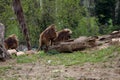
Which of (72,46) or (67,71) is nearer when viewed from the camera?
(67,71)

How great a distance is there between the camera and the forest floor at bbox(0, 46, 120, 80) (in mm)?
7691

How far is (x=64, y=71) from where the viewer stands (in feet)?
27.2

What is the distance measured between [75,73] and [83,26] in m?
19.9

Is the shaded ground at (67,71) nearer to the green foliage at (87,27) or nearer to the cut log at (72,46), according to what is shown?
the cut log at (72,46)

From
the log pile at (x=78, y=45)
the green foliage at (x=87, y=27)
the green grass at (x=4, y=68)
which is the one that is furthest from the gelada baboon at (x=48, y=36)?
the green foliage at (x=87, y=27)

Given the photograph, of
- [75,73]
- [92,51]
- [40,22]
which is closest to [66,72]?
[75,73]

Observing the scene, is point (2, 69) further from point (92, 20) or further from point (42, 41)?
point (92, 20)

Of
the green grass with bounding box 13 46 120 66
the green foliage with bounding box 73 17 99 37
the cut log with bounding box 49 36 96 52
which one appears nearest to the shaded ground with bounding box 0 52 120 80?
the green grass with bounding box 13 46 120 66

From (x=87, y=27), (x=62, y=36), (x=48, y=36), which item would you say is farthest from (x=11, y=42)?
(x=87, y=27)

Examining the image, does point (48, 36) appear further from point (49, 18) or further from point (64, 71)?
point (49, 18)

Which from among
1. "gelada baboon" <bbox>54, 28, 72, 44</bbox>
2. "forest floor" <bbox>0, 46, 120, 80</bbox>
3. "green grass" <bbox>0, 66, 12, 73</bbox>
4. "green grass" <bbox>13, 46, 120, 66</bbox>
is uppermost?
"forest floor" <bbox>0, 46, 120, 80</bbox>

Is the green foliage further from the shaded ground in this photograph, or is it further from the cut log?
the shaded ground

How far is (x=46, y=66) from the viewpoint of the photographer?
9.20m

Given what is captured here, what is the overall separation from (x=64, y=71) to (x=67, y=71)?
0.23ft
